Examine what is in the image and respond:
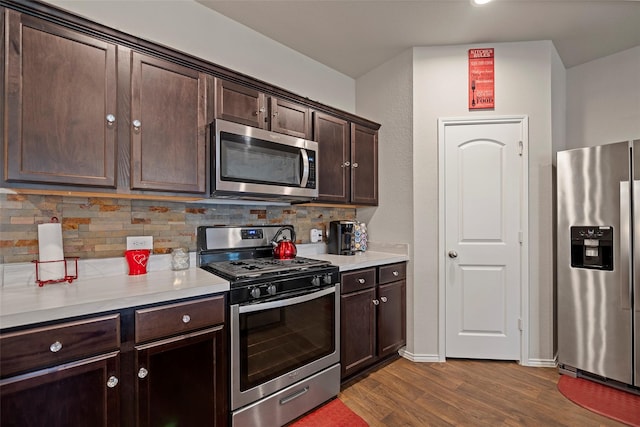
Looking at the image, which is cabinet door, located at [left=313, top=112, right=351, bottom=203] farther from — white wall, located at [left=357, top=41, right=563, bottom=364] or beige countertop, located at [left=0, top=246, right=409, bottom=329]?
beige countertop, located at [left=0, top=246, right=409, bottom=329]

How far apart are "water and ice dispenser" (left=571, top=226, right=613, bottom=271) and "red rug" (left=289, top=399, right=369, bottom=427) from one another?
6.70 ft

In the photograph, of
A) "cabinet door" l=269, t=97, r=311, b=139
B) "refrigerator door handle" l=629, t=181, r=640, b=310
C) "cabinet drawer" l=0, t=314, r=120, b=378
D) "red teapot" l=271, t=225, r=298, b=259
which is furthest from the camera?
"red teapot" l=271, t=225, r=298, b=259

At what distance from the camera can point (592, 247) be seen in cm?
219

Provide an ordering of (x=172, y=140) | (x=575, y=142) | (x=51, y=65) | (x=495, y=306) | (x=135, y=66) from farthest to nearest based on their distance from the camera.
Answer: (x=575, y=142) < (x=495, y=306) < (x=172, y=140) < (x=135, y=66) < (x=51, y=65)

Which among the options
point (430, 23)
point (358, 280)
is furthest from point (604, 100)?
point (358, 280)

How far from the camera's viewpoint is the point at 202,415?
57.2 inches

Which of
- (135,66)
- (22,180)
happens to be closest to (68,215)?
(22,180)

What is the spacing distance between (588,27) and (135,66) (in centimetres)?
336

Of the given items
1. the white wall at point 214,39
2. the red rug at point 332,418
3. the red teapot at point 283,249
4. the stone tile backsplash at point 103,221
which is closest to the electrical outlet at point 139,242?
the stone tile backsplash at point 103,221

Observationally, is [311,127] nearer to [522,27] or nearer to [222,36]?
[222,36]

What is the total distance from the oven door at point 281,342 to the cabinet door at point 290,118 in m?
1.20

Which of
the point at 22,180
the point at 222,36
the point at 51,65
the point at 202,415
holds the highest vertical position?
the point at 222,36

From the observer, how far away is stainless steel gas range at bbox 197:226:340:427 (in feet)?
5.21

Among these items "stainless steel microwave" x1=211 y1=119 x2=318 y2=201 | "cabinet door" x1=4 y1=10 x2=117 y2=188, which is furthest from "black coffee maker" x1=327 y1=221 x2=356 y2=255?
"cabinet door" x1=4 y1=10 x2=117 y2=188
